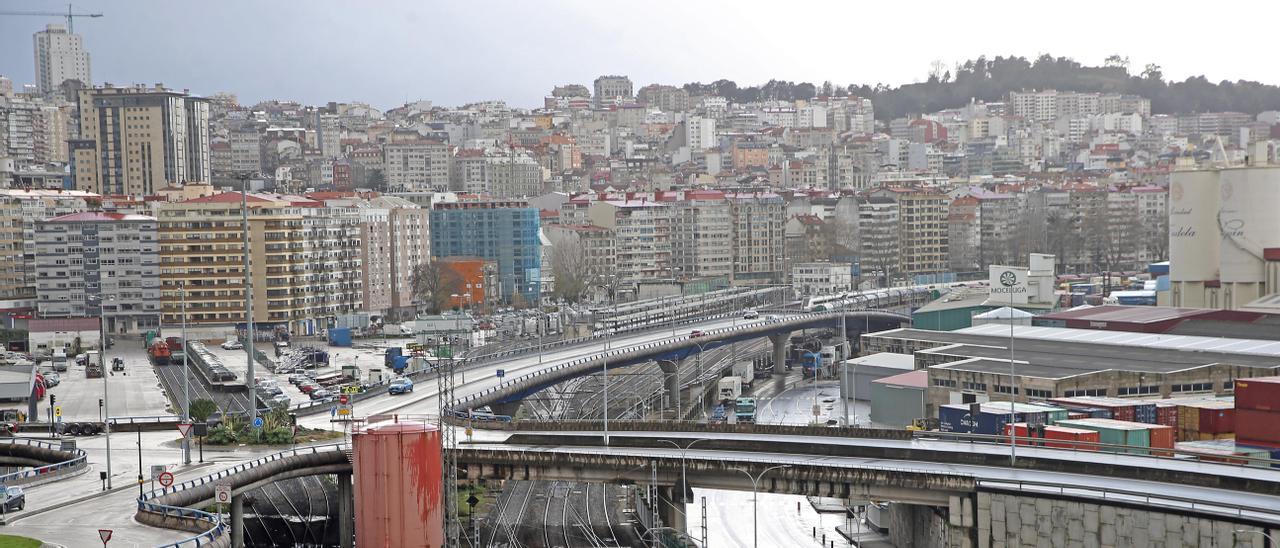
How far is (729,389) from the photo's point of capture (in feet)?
193

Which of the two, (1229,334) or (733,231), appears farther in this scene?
(733,231)

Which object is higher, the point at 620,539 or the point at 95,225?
the point at 95,225

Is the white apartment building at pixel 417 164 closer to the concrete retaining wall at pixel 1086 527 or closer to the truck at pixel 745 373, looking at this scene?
the truck at pixel 745 373

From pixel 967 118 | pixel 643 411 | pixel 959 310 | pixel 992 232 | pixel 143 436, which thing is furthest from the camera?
pixel 967 118

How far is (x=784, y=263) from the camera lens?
9981cm

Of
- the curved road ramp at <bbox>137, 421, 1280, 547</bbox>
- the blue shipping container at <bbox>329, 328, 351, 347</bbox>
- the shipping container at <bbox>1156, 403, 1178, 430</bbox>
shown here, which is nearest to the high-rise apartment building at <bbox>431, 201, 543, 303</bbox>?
the blue shipping container at <bbox>329, 328, 351, 347</bbox>

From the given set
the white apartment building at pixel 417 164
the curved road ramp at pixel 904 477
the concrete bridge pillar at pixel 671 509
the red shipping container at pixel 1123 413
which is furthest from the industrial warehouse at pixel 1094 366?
the white apartment building at pixel 417 164

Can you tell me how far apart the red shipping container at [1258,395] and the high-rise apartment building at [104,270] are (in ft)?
164

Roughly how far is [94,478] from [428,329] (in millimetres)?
40025

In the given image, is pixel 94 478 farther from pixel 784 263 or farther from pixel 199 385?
pixel 784 263

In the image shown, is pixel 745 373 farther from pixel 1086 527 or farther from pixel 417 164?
pixel 417 164

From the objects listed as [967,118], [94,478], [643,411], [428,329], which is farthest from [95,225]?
[967,118]

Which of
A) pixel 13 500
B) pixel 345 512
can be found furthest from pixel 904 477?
pixel 13 500

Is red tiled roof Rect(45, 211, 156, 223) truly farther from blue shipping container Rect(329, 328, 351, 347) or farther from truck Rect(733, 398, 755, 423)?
truck Rect(733, 398, 755, 423)
